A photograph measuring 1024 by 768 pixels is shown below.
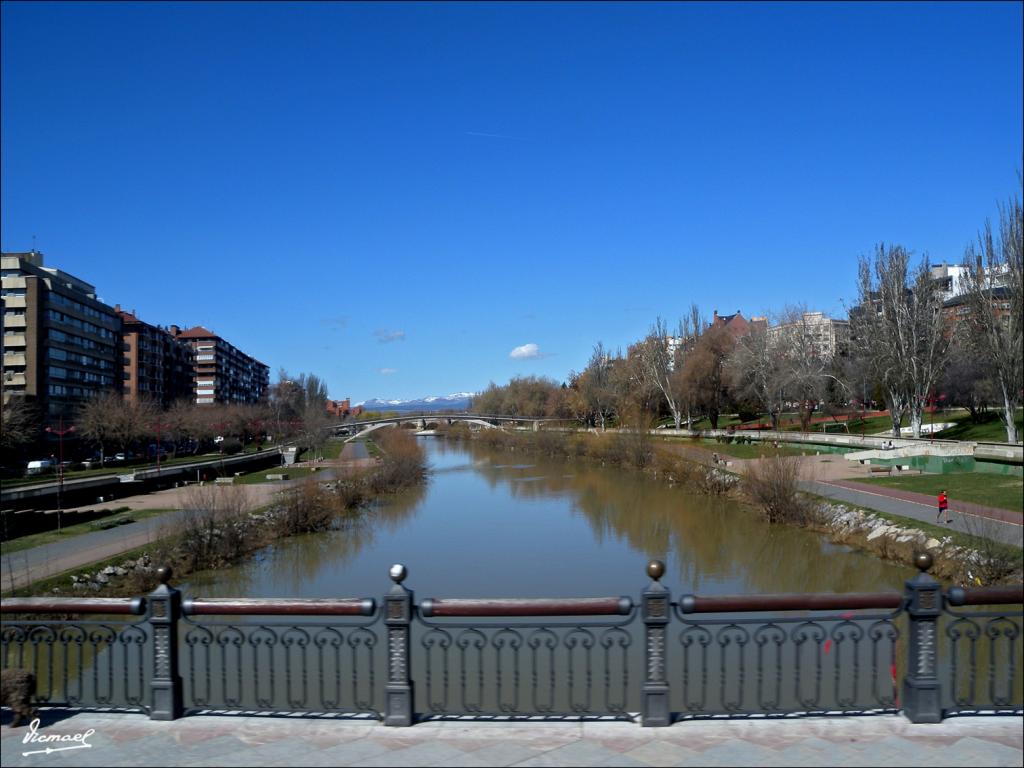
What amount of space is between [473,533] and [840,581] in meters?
12.1

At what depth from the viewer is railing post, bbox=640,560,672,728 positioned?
561cm

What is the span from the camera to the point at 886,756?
16.6 feet

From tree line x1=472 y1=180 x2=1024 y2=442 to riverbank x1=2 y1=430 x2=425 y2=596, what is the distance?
9442mm

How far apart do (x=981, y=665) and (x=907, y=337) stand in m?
33.1

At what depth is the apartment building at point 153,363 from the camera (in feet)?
284

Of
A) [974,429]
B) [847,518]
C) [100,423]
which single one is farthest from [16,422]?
[974,429]

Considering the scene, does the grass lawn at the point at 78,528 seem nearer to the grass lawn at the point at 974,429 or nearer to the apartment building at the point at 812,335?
the grass lawn at the point at 974,429

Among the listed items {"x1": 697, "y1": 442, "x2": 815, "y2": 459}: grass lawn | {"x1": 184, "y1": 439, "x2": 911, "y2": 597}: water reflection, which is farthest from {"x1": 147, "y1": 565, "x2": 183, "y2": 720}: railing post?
{"x1": 697, "y1": 442, "x2": 815, "y2": 459}: grass lawn

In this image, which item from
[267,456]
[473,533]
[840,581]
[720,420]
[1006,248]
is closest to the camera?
[1006,248]

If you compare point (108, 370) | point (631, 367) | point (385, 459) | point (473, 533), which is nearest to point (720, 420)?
point (631, 367)

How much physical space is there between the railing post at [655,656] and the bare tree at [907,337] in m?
33.9

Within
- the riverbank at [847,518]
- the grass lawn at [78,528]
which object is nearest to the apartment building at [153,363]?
the riverbank at [847,518]

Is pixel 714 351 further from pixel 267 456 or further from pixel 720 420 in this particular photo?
pixel 267 456

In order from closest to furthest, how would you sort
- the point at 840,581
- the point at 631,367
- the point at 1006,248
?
the point at 1006,248 < the point at 840,581 < the point at 631,367
